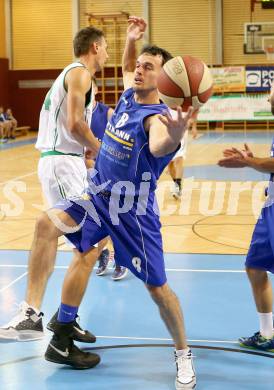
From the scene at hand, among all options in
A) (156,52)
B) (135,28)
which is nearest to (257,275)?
(156,52)

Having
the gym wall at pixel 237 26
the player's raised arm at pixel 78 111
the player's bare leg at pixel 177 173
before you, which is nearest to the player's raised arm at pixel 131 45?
the player's raised arm at pixel 78 111

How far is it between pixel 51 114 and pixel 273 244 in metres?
2.15

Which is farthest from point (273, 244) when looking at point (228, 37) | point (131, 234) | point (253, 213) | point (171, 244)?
point (228, 37)

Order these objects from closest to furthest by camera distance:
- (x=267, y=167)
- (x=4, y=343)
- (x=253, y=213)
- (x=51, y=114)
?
(x=267, y=167)
(x=4, y=343)
(x=51, y=114)
(x=253, y=213)

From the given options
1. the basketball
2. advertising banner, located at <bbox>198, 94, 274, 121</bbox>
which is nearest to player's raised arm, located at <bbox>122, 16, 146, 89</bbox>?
the basketball

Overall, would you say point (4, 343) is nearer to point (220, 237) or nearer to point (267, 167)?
point (267, 167)

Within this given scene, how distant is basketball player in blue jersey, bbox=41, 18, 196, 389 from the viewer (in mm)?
3924

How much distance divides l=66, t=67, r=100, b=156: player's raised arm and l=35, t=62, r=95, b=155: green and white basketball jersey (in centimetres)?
25

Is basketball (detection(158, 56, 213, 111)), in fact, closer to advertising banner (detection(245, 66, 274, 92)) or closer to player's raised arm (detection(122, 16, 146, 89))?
player's raised arm (detection(122, 16, 146, 89))

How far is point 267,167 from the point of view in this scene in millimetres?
3869

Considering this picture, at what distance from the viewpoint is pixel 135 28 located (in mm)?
5207

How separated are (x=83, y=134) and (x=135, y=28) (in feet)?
3.63

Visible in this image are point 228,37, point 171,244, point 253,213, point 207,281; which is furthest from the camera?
point 228,37

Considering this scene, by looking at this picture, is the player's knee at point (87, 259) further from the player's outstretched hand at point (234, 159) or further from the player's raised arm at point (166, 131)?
the player's outstretched hand at point (234, 159)
